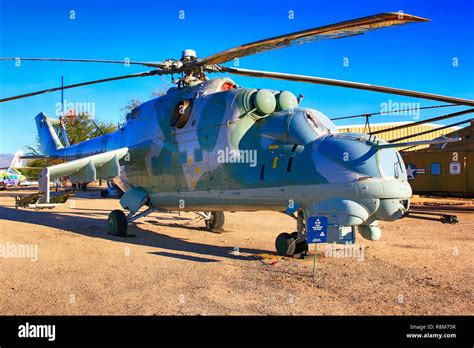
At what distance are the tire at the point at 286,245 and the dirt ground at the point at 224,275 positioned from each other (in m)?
0.24

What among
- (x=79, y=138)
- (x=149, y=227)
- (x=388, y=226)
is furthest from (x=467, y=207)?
(x=79, y=138)

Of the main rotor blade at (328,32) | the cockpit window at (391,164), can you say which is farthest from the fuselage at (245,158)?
the main rotor blade at (328,32)

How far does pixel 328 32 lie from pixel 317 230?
3.57 m

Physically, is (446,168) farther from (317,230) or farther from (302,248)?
(317,230)

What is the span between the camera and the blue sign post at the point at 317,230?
25.9 ft

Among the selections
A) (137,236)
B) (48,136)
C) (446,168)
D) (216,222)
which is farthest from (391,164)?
(446,168)

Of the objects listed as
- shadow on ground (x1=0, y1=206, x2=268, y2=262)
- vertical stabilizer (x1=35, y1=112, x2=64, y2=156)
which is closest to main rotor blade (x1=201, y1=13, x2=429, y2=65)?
shadow on ground (x1=0, y1=206, x2=268, y2=262)

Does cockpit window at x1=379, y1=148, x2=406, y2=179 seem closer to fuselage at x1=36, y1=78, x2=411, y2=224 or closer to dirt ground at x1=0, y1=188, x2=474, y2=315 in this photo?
fuselage at x1=36, y1=78, x2=411, y2=224

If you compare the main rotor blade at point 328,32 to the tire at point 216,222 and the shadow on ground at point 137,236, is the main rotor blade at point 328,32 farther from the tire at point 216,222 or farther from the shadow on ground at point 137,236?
the tire at point 216,222

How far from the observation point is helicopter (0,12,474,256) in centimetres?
795

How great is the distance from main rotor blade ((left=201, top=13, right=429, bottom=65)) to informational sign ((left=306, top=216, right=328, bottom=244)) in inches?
130

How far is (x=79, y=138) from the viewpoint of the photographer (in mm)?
50625

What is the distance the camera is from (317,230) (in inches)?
312
